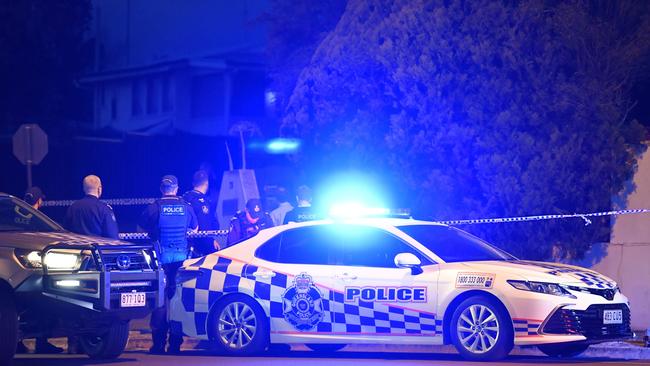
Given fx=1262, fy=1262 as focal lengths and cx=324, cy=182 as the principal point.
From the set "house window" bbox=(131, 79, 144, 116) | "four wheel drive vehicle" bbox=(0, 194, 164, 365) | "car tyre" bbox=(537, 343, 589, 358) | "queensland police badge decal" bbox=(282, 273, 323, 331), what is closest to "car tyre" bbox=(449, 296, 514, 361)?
"car tyre" bbox=(537, 343, 589, 358)

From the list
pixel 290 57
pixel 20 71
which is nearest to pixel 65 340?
pixel 290 57

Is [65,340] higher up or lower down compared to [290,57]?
lower down

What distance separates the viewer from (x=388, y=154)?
17.4 m

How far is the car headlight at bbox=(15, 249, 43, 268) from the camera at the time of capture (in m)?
11.3

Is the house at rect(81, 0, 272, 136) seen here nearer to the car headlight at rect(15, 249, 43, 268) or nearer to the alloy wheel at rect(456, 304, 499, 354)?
the alloy wheel at rect(456, 304, 499, 354)

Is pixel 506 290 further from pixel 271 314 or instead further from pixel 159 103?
pixel 159 103

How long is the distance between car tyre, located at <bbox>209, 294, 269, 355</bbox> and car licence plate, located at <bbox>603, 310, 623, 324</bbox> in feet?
11.0

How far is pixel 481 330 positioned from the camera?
11.9m

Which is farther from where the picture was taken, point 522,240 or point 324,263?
point 522,240

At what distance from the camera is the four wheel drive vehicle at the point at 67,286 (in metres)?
11.2

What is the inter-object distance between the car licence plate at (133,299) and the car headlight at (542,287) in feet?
11.3

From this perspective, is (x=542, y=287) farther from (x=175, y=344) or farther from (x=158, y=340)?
(x=158, y=340)

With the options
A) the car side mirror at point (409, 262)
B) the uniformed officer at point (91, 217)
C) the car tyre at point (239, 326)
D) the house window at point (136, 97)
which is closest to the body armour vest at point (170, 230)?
the uniformed officer at point (91, 217)

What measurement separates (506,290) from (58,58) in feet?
107
